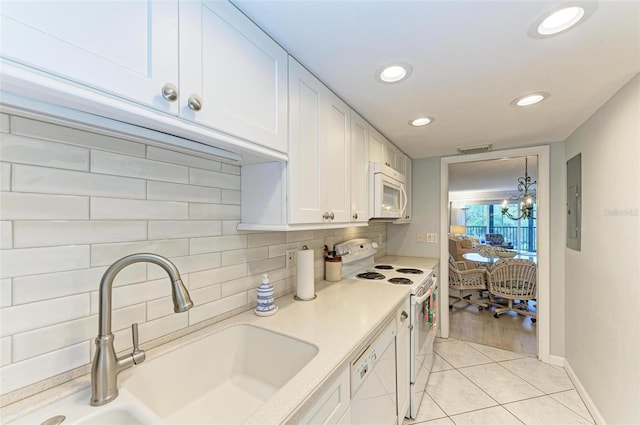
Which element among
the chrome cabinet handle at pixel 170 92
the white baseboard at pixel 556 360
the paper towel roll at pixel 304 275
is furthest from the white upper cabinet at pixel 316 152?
the white baseboard at pixel 556 360

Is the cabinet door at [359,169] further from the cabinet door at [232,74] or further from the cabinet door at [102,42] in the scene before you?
the cabinet door at [102,42]

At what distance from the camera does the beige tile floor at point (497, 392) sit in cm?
187

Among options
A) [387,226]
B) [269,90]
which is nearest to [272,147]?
[269,90]

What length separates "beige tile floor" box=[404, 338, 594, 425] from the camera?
1867mm

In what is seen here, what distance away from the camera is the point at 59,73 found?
545 millimetres

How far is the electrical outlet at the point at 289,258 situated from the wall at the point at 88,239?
446 mm

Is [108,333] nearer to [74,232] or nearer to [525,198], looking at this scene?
[74,232]

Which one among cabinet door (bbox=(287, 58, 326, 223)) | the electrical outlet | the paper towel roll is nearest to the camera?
cabinet door (bbox=(287, 58, 326, 223))

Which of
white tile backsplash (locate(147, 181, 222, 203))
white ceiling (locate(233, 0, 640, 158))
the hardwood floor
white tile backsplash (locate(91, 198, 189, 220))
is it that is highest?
white ceiling (locate(233, 0, 640, 158))

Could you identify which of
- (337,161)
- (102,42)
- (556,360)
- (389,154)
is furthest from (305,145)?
(556,360)

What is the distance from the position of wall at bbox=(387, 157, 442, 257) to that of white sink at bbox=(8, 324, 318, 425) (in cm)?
246

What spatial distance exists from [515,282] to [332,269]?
10.7 ft

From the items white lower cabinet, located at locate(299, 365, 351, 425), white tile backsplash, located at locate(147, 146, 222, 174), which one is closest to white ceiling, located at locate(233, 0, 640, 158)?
white tile backsplash, located at locate(147, 146, 222, 174)

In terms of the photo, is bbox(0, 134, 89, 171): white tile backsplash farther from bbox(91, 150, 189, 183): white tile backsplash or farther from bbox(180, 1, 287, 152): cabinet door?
bbox(180, 1, 287, 152): cabinet door
